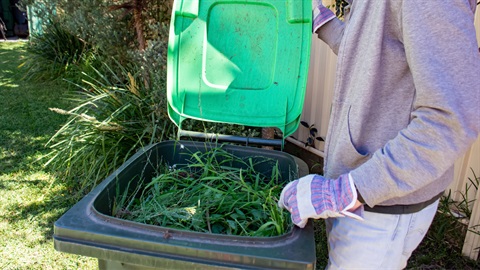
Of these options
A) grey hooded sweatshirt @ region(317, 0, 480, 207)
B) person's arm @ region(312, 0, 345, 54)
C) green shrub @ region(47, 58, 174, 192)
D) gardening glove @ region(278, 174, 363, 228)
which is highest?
person's arm @ region(312, 0, 345, 54)

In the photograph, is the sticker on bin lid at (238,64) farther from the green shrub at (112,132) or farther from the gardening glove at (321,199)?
the green shrub at (112,132)

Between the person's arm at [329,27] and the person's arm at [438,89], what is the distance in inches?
24.8

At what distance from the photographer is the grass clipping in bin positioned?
5.33 ft

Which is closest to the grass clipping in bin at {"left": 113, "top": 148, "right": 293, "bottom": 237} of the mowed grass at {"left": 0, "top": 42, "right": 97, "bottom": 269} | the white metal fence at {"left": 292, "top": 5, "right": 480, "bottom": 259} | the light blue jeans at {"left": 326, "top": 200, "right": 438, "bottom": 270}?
the light blue jeans at {"left": 326, "top": 200, "right": 438, "bottom": 270}

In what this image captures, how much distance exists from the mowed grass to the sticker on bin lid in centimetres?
156

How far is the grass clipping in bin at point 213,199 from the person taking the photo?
1626 millimetres

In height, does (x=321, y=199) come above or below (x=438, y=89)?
below

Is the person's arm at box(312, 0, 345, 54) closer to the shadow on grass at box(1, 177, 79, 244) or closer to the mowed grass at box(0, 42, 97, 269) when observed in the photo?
the mowed grass at box(0, 42, 97, 269)

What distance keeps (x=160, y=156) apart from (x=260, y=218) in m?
0.74

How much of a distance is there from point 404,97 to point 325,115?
2676mm

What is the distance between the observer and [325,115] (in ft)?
12.6

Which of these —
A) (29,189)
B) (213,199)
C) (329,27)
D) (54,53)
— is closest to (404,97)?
(329,27)

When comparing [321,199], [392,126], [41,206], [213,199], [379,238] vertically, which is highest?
[392,126]

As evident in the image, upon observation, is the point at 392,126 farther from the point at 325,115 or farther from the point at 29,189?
the point at 29,189
